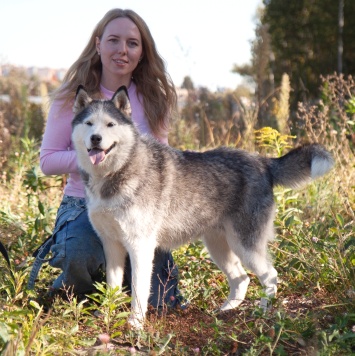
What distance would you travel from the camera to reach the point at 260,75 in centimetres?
757

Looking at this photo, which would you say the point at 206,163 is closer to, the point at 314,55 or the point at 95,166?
the point at 95,166

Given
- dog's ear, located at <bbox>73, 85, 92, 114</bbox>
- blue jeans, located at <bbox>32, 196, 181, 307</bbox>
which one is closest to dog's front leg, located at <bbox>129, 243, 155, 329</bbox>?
blue jeans, located at <bbox>32, 196, 181, 307</bbox>

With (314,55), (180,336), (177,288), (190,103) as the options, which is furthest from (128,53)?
(314,55)

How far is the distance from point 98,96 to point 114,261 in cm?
114

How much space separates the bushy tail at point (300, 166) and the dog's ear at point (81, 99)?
1.23 meters

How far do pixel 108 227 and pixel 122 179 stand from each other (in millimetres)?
292

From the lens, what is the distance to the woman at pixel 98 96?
11.8 ft

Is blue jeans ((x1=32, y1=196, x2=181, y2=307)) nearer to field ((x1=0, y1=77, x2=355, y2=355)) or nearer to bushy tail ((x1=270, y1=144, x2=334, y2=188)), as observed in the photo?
field ((x1=0, y1=77, x2=355, y2=355))

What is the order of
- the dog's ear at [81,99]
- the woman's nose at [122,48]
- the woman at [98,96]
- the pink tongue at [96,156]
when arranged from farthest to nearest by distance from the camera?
the woman's nose at [122,48]
the woman at [98,96]
the dog's ear at [81,99]
the pink tongue at [96,156]

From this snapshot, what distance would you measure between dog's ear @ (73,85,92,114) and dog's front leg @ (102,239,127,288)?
810 mm

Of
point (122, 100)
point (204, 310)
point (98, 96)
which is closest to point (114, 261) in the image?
point (204, 310)

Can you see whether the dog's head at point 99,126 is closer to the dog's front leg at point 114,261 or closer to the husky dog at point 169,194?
the husky dog at point 169,194

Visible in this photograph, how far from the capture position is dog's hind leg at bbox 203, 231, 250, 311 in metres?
3.81

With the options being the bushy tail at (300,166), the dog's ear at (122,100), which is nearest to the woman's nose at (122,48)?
the dog's ear at (122,100)
